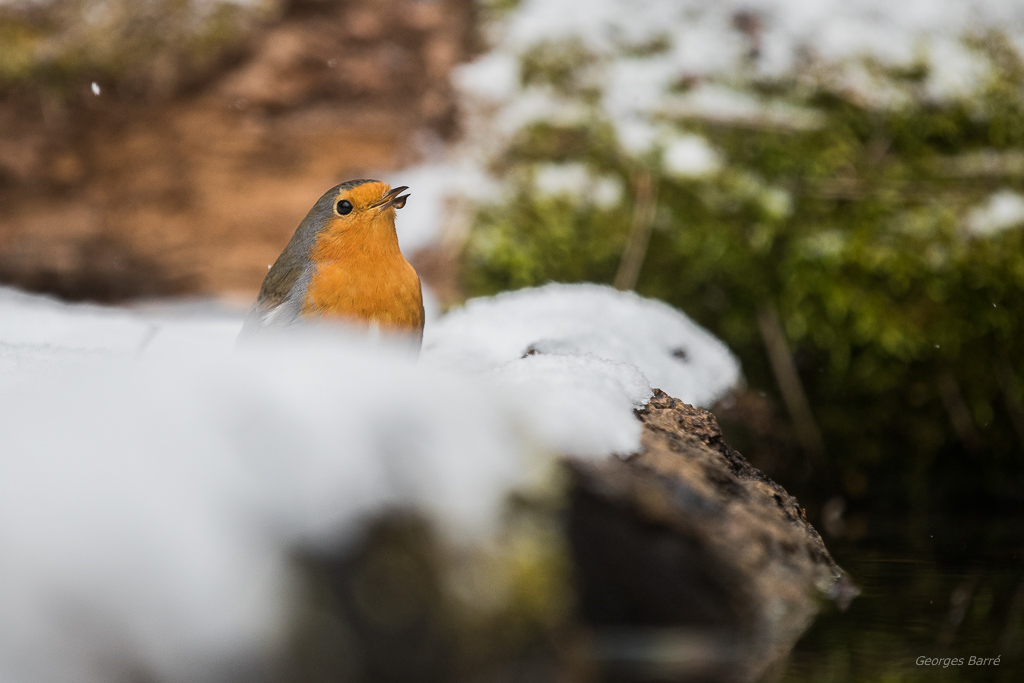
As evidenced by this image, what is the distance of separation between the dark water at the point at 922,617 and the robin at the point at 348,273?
1.48 meters

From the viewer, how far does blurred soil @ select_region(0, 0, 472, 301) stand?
534 cm

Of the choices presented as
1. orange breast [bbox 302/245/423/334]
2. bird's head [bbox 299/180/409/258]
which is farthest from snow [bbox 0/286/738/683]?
bird's head [bbox 299/180/409/258]

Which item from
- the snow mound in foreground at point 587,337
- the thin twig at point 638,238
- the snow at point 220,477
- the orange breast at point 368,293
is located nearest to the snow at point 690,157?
the thin twig at point 638,238

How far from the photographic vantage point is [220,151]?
550 centimetres

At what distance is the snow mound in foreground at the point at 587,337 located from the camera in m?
2.58

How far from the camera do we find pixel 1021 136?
4480 mm

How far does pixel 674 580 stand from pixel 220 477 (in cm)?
81

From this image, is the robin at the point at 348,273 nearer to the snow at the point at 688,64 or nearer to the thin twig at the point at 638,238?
the thin twig at the point at 638,238

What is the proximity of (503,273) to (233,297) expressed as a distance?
1863mm

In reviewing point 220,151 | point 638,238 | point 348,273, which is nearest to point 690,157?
point 638,238

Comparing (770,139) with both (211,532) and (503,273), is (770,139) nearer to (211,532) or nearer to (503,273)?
(503,273)

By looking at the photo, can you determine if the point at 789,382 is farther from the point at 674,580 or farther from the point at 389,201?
the point at 674,580

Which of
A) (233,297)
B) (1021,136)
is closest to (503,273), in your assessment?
(233,297)

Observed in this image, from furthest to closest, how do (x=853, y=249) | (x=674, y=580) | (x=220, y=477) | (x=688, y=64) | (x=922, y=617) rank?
(x=688, y=64) < (x=853, y=249) < (x=922, y=617) < (x=674, y=580) < (x=220, y=477)
